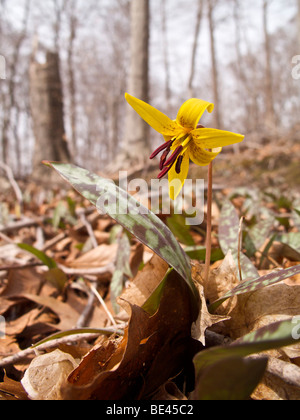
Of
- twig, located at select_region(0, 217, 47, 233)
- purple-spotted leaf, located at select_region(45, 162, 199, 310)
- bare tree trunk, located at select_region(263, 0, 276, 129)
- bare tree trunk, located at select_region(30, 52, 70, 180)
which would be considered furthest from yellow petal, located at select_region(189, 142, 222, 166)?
bare tree trunk, located at select_region(263, 0, 276, 129)

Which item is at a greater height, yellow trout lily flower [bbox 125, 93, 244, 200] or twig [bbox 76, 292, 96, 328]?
yellow trout lily flower [bbox 125, 93, 244, 200]

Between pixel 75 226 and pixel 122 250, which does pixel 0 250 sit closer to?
pixel 75 226

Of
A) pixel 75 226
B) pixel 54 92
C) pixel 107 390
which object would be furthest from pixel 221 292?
pixel 54 92

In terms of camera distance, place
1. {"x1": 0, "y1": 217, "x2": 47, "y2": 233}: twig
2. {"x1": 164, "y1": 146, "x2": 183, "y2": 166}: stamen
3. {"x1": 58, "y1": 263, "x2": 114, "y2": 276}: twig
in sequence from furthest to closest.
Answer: {"x1": 0, "y1": 217, "x2": 47, "y2": 233}: twig < {"x1": 58, "y1": 263, "x2": 114, "y2": 276}: twig < {"x1": 164, "y1": 146, "x2": 183, "y2": 166}: stamen

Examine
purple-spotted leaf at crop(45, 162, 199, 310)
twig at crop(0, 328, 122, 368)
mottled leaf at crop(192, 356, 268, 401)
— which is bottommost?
twig at crop(0, 328, 122, 368)

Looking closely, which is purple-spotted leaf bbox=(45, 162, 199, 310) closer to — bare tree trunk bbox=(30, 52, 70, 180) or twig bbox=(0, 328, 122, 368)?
twig bbox=(0, 328, 122, 368)

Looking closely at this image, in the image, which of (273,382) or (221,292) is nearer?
(273,382)
